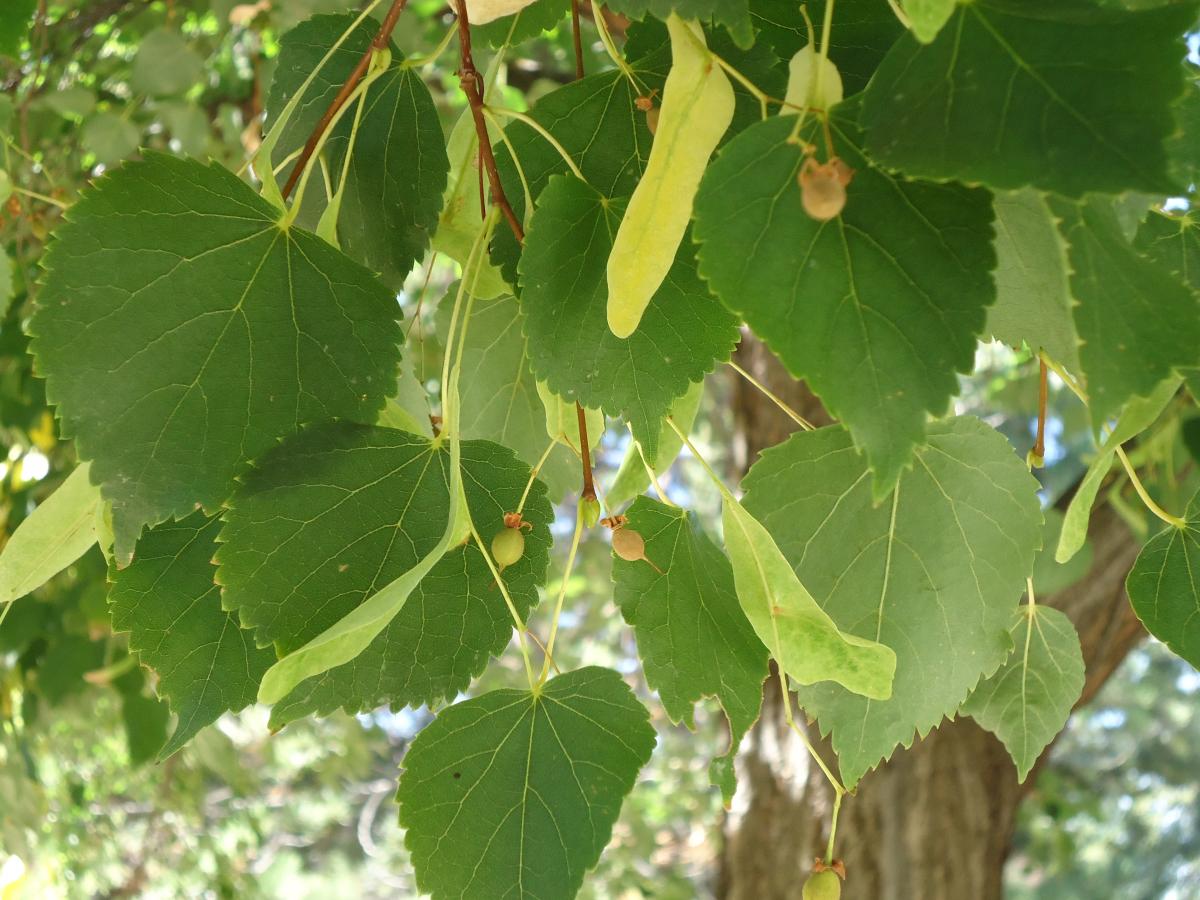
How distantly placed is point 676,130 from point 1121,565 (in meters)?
1.40

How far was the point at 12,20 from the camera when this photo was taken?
2.08 ft

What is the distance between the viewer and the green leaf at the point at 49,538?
469 mm

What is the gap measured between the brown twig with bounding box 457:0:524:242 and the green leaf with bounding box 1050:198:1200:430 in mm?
206

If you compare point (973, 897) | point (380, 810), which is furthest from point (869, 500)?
point (380, 810)

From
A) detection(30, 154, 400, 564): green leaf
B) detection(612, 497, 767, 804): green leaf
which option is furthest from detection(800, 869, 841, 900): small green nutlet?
detection(30, 154, 400, 564): green leaf

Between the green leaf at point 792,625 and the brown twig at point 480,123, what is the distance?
0.46 feet

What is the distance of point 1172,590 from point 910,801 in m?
1.22

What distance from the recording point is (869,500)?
49 cm

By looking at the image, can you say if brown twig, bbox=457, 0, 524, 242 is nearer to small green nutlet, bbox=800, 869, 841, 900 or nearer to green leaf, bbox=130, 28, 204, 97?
small green nutlet, bbox=800, 869, 841, 900

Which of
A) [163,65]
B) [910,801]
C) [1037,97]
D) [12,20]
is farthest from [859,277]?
[910,801]

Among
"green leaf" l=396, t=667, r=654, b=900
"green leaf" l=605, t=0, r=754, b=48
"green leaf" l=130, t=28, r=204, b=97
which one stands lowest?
"green leaf" l=396, t=667, r=654, b=900

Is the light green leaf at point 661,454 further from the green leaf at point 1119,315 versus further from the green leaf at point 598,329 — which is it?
the green leaf at point 1119,315

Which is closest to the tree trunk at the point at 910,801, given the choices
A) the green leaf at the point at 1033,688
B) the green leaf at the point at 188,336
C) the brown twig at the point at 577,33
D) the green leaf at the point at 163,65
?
the green leaf at the point at 163,65

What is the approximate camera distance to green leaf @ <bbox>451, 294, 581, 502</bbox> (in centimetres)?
58
